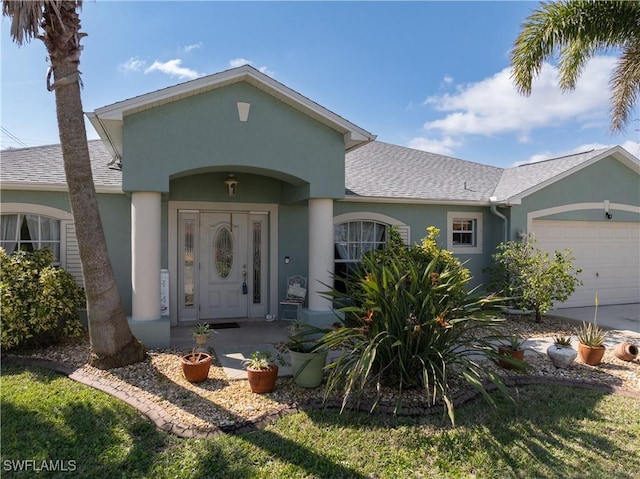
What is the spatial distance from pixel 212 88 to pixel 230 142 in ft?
3.51

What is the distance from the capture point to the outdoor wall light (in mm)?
10102

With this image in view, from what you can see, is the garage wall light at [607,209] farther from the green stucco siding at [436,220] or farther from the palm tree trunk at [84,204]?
the palm tree trunk at [84,204]

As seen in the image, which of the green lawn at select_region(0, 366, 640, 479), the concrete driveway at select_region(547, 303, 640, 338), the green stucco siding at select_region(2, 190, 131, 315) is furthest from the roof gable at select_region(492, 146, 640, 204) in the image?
the green stucco siding at select_region(2, 190, 131, 315)

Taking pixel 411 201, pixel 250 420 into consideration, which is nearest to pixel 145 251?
pixel 250 420

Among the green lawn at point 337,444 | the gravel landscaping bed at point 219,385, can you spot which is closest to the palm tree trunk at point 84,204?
the gravel landscaping bed at point 219,385

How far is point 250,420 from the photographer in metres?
5.07

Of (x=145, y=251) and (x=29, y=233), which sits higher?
(x=29, y=233)

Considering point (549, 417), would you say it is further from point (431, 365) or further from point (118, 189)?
point (118, 189)

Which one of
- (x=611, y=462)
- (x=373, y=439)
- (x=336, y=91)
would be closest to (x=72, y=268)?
(x=373, y=439)

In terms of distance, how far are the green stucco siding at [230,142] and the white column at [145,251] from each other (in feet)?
1.04

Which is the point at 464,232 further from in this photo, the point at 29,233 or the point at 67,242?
the point at 29,233

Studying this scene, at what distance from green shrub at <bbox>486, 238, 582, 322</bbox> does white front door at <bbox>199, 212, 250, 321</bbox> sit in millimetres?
6401

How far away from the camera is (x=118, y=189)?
927cm

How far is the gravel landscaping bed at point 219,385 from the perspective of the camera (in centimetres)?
529
